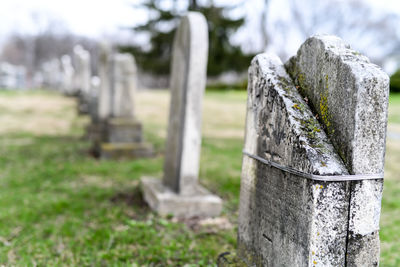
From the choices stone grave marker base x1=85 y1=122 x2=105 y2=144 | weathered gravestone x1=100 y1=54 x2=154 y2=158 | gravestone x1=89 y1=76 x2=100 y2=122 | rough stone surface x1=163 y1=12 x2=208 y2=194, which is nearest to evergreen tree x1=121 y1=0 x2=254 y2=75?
gravestone x1=89 y1=76 x2=100 y2=122

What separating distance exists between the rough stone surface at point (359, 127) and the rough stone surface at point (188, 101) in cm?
270

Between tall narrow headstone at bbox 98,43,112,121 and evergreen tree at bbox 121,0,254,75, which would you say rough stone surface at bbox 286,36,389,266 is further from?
evergreen tree at bbox 121,0,254,75

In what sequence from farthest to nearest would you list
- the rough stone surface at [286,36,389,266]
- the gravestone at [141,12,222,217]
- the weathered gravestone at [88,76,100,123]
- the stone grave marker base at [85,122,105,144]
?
the weathered gravestone at [88,76,100,123] → the stone grave marker base at [85,122,105,144] → the gravestone at [141,12,222,217] → the rough stone surface at [286,36,389,266]

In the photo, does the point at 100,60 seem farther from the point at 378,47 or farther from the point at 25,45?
the point at 25,45

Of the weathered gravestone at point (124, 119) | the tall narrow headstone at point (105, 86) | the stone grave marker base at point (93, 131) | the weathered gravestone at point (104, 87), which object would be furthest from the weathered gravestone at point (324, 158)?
the stone grave marker base at point (93, 131)

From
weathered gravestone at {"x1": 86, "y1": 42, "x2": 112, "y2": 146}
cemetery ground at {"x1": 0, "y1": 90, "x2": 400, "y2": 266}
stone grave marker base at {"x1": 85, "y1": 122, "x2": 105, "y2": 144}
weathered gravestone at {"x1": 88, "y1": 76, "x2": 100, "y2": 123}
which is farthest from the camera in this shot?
weathered gravestone at {"x1": 88, "y1": 76, "x2": 100, "y2": 123}

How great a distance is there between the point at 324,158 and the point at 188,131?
2.92 metres

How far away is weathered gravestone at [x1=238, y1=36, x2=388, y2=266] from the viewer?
5.22ft

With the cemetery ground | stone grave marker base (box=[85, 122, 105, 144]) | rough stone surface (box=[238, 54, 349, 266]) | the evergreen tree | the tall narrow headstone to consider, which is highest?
the evergreen tree

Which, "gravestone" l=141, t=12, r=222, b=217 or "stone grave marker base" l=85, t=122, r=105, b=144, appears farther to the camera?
"stone grave marker base" l=85, t=122, r=105, b=144

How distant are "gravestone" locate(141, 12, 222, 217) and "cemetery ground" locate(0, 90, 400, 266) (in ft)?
0.69

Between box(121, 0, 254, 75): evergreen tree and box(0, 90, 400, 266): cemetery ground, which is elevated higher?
box(121, 0, 254, 75): evergreen tree

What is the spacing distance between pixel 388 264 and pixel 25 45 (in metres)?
62.1

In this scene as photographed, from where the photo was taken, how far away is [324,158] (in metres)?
1.63
